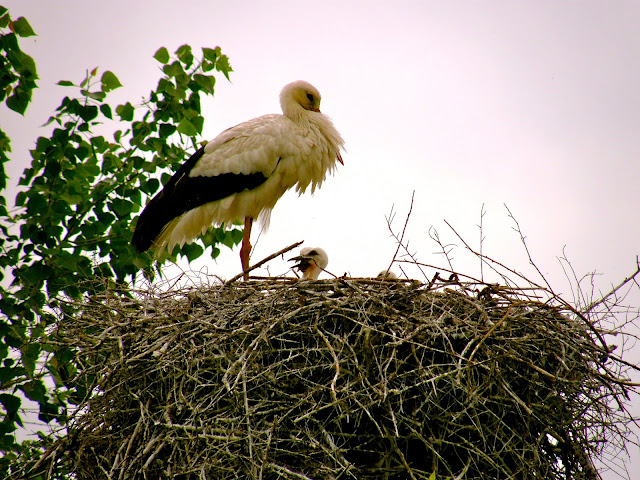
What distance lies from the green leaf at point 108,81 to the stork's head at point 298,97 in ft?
3.89

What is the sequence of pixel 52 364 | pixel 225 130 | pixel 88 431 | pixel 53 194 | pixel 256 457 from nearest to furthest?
pixel 256 457
pixel 88 431
pixel 52 364
pixel 53 194
pixel 225 130

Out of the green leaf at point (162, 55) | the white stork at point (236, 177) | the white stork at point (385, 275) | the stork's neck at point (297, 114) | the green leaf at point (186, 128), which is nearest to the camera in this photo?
the white stork at point (385, 275)

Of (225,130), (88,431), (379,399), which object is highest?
(225,130)

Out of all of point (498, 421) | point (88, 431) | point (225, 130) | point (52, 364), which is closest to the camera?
point (498, 421)

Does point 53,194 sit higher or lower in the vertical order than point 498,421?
higher

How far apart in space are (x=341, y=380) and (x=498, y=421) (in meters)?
0.61

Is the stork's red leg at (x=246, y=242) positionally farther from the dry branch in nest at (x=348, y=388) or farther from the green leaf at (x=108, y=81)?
the dry branch in nest at (x=348, y=388)

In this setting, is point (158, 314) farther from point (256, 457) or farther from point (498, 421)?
point (498, 421)

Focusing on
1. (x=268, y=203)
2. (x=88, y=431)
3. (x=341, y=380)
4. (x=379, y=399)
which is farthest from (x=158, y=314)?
(x=268, y=203)

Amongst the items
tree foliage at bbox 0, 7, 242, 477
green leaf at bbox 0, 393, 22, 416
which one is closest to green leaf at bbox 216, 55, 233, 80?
tree foliage at bbox 0, 7, 242, 477

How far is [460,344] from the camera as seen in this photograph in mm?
3115

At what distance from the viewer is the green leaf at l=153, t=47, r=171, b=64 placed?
15.5 feet

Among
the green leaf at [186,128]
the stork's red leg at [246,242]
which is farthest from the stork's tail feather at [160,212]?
the stork's red leg at [246,242]

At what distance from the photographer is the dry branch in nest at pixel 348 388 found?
9.23 ft
